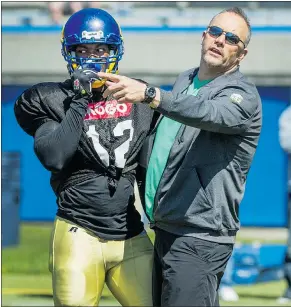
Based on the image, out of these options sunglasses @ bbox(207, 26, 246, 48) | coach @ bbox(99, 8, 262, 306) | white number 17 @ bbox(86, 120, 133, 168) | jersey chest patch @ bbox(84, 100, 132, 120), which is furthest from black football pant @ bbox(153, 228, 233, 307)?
sunglasses @ bbox(207, 26, 246, 48)

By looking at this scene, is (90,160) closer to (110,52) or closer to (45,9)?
(110,52)

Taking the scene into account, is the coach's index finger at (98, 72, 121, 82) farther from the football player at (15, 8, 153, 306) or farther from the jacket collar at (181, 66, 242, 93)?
the jacket collar at (181, 66, 242, 93)

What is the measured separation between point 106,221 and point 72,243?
0.60 ft

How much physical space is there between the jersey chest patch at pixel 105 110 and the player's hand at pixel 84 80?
0.57 ft

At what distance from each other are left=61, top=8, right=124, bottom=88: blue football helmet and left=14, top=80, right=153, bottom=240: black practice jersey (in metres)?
0.14

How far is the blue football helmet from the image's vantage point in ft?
13.6

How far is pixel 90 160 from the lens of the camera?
421 cm

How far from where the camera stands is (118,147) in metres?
A: 4.25

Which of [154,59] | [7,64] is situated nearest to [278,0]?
[154,59]

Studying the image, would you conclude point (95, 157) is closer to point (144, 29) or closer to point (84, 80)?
point (84, 80)

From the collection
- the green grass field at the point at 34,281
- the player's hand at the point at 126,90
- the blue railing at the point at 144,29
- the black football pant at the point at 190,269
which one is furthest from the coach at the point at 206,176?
the blue railing at the point at 144,29

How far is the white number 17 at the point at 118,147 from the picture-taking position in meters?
4.21

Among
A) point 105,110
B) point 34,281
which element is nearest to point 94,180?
point 105,110

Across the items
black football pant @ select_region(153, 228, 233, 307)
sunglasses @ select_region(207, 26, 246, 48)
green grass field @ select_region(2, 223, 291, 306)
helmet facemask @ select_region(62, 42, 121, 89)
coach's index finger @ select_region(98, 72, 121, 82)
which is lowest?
green grass field @ select_region(2, 223, 291, 306)
